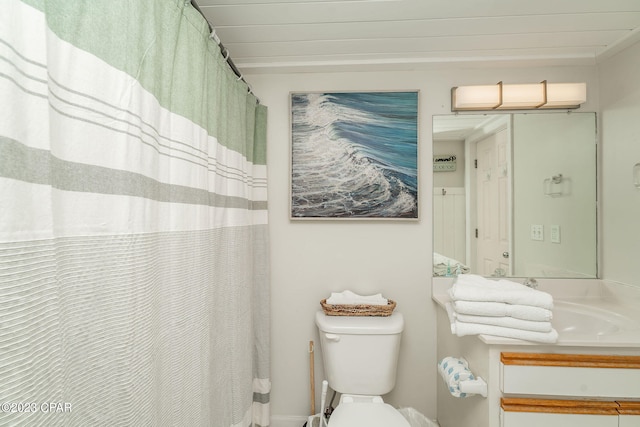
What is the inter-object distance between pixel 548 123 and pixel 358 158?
3.82 ft

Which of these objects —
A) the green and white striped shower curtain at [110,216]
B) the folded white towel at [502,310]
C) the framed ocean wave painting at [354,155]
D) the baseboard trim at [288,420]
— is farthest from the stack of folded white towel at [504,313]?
the baseboard trim at [288,420]

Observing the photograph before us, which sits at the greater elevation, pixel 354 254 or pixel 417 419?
pixel 354 254

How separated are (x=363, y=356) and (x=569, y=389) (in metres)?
0.85

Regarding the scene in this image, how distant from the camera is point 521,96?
1.77m

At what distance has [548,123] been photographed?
1845 millimetres

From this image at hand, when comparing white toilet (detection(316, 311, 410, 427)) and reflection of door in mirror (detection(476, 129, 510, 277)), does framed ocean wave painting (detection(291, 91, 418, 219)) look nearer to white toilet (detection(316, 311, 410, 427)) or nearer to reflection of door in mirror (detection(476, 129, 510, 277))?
reflection of door in mirror (detection(476, 129, 510, 277))

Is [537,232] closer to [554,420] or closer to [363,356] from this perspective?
[554,420]

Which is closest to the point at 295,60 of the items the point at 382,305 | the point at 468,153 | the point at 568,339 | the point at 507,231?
the point at 468,153

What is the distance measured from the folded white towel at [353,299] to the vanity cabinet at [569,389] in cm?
69

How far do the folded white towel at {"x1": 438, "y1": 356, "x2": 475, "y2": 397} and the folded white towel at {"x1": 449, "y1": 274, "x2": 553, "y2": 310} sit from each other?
0.32 meters

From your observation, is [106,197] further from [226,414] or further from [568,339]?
[568,339]

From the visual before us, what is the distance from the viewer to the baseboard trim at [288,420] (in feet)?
6.10

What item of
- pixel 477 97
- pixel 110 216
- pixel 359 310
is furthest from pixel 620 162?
pixel 110 216

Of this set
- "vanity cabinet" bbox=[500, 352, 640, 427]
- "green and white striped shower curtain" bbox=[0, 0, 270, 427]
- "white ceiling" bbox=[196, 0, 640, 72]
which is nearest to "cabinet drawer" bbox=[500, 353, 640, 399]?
"vanity cabinet" bbox=[500, 352, 640, 427]
